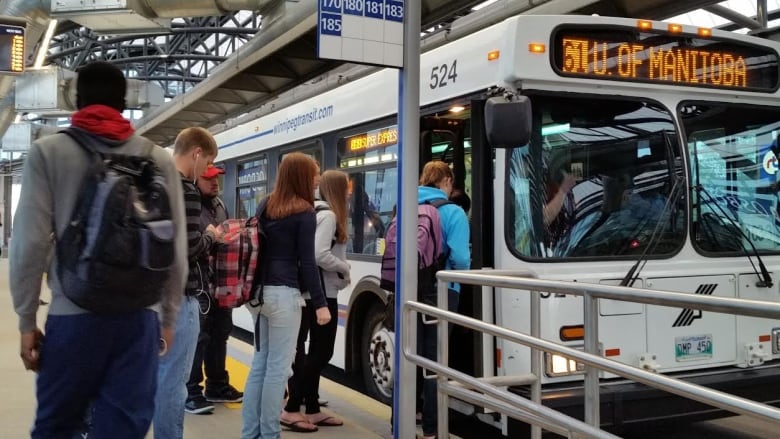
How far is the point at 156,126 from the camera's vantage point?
20516 millimetres

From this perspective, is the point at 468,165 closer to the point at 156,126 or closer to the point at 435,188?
the point at 435,188

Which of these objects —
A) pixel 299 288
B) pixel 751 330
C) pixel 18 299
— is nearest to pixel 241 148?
pixel 299 288

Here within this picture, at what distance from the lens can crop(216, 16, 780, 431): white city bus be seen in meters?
4.48

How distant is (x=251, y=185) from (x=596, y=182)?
5.52 m

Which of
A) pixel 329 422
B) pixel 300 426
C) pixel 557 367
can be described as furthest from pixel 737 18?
pixel 300 426

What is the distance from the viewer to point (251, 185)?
9328mm

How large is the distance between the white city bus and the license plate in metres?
0.01

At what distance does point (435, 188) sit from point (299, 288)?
3.96 ft

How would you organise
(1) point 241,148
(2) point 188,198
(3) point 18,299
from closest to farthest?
1. (3) point 18,299
2. (2) point 188,198
3. (1) point 241,148

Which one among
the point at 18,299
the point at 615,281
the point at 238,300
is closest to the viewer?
the point at 18,299

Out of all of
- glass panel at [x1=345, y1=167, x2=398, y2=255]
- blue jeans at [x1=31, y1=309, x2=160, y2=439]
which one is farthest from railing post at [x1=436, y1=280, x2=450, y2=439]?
glass panel at [x1=345, y1=167, x2=398, y2=255]

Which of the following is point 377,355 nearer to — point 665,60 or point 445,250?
point 445,250

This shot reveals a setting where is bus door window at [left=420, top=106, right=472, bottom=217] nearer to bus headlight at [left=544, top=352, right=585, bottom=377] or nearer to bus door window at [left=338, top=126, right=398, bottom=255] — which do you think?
bus door window at [left=338, top=126, right=398, bottom=255]

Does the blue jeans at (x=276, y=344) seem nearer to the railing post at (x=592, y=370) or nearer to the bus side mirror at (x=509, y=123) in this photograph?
the bus side mirror at (x=509, y=123)
